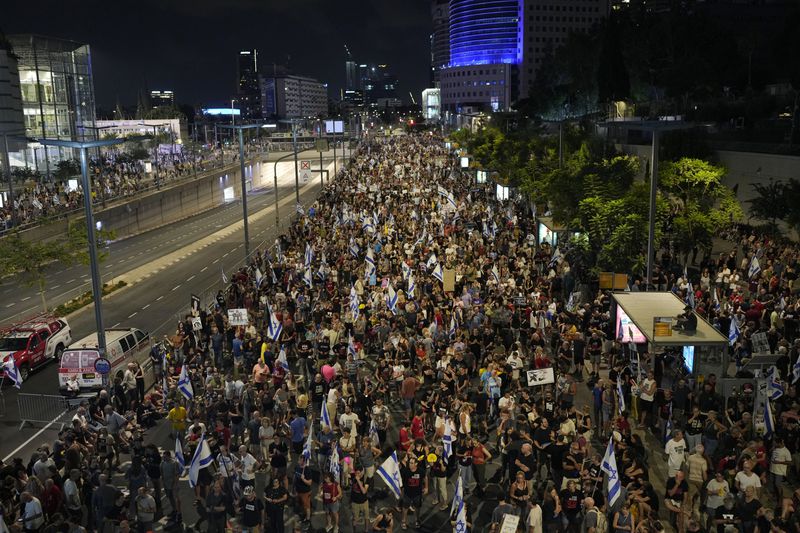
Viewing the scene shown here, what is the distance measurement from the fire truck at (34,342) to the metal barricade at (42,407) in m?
2.87

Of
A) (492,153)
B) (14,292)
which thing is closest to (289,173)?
(492,153)

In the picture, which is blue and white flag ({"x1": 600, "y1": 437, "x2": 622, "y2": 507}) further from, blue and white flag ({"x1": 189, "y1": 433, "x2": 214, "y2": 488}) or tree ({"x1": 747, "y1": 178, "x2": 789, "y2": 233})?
tree ({"x1": 747, "y1": 178, "x2": 789, "y2": 233})

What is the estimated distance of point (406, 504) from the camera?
44.3 feet

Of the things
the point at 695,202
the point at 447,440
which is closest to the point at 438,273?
the point at 695,202

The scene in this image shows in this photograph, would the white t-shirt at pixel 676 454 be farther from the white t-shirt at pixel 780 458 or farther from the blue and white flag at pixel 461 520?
the blue and white flag at pixel 461 520

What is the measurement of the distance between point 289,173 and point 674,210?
3569 inches

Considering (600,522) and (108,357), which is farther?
(108,357)

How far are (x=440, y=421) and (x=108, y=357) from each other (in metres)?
11.8

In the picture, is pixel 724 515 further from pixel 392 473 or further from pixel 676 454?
pixel 392 473

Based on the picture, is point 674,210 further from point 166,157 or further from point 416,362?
point 166,157

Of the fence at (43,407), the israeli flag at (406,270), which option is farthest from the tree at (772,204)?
the fence at (43,407)

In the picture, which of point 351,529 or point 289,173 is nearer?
point 351,529

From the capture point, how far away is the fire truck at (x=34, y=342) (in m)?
23.1

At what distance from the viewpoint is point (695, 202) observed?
30969 millimetres
